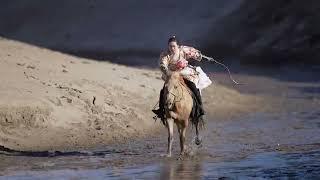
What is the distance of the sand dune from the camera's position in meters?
15.5

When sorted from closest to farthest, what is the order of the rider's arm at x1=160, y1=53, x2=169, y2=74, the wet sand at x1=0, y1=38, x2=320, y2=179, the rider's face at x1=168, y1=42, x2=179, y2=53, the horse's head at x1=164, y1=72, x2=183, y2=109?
the wet sand at x1=0, y1=38, x2=320, y2=179 → the horse's head at x1=164, y1=72, x2=183, y2=109 → the rider's arm at x1=160, y1=53, x2=169, y2=74 → the rider's face at x1=168, y1=42, x2=179, y2=53

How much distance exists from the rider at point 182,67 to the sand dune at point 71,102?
2325 millimetres

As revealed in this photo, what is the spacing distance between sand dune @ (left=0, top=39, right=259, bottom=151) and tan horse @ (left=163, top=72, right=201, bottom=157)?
230 cm

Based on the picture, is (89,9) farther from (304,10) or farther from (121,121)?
(121,121)

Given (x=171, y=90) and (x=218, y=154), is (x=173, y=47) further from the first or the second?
(x=218, y=154)

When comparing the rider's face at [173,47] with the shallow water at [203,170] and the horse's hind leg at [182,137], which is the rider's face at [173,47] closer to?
the horse's hind leg at [182,137]

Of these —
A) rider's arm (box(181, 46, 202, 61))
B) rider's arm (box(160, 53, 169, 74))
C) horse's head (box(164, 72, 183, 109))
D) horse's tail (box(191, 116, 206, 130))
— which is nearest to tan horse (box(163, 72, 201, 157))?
horse's head (box(164, 72, 183, 109))

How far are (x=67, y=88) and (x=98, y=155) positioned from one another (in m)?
3.82

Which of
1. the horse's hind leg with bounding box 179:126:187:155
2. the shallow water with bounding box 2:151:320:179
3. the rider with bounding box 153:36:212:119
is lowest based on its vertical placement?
the shallow water with bounding box 2:151:320:179

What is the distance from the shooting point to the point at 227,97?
21812 millimetres

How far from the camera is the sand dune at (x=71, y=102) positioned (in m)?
15.5

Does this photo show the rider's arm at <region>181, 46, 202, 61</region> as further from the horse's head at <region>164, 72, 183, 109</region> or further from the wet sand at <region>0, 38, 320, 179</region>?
the wet sand at <region>0, 38, 320, 179</region>

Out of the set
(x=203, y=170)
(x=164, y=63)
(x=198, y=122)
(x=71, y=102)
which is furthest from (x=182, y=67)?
(x=71, y=102)

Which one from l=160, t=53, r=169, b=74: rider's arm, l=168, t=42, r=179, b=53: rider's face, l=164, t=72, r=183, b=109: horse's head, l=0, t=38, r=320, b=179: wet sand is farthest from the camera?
l=168, t=42, r=179, b=53: rider's face
